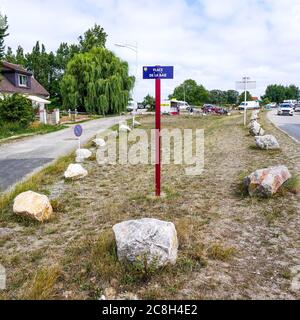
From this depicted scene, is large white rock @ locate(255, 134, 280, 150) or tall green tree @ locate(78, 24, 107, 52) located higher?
tall green tree @ locate(78, 24, 107, 52)

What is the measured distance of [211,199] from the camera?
6.65m

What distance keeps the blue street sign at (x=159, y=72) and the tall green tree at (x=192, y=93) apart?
8288 centimetres

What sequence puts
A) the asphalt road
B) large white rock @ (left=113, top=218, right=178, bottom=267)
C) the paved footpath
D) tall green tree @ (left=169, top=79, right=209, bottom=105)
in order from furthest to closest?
tall green tree @ (left=169, top=79, right=209, bottom=105) < the asphalt road < the paved footpath < large white rock @ (left=113, top=218, right=178, bottom=267)

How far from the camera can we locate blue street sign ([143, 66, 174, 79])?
6.19m

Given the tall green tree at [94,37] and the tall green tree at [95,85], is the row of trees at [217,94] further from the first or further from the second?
the tall green tree at [95,85]

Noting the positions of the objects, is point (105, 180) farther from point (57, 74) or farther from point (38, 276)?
point (57, 74)

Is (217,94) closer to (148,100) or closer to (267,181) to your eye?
(148,100)

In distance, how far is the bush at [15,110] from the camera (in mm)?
21156

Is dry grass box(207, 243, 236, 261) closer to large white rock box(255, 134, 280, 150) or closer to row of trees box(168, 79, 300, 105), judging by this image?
large white rock box(255, 134, 280, 150)

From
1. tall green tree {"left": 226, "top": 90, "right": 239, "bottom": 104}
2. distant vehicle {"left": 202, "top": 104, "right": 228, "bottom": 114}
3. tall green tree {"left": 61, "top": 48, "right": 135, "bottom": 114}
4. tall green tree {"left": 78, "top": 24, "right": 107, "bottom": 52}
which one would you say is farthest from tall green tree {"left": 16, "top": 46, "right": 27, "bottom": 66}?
tall green tree {"left": 226, "top": 90, "right": 239, "bottom": 104}

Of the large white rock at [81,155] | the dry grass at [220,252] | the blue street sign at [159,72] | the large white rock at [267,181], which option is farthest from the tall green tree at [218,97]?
the dry grass at [220,252]

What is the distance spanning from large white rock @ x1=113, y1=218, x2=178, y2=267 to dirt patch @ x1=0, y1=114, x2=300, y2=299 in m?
0.18

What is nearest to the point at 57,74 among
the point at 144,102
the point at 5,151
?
the point at 144,102

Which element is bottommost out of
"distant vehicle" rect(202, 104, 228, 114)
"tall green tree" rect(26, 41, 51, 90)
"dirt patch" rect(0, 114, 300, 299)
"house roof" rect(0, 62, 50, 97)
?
"dirt patch" rect(0, 114, 300, 299)
